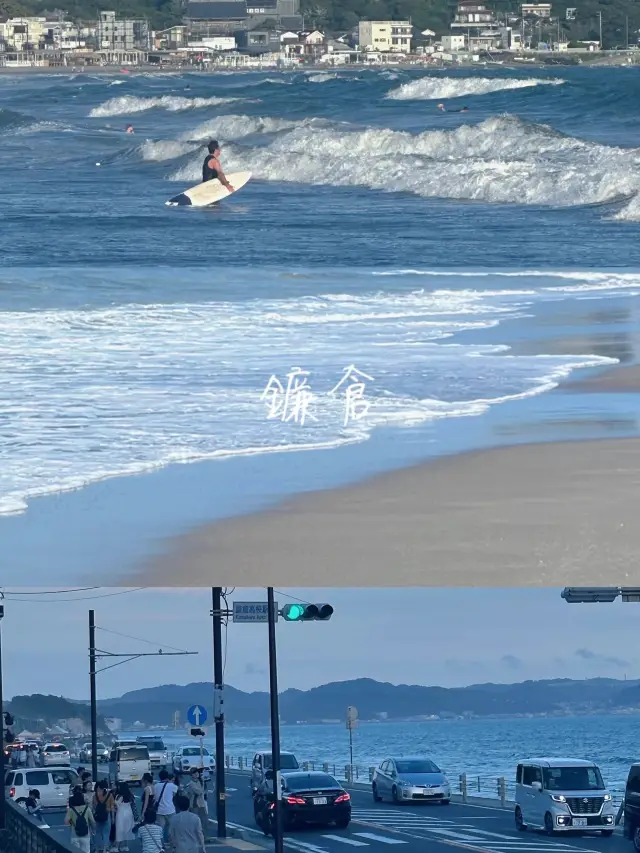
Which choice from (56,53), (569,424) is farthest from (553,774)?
(56,53)

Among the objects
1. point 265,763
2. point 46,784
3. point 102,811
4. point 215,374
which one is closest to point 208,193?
point 215,374

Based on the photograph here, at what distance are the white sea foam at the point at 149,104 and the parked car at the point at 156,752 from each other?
13.0 m

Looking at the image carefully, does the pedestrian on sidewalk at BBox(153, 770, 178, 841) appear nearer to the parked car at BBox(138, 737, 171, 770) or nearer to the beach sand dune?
the beach sand dune

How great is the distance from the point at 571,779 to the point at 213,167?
5991 millimetres

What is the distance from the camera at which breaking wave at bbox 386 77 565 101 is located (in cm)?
1062

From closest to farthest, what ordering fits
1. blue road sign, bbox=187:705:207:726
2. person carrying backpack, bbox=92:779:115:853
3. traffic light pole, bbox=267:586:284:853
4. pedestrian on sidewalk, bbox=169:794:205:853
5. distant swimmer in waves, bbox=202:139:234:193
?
pedestrian on sidewalk, bbox=169:794:205:853 → traffic light pole, bbox=267:586:284:853 → distant swimmer in waves, bbox=202:139:234:193 → person carrying backpack, bbox=92:779:115:853 → blue road sign, bbox=187:705:207:726

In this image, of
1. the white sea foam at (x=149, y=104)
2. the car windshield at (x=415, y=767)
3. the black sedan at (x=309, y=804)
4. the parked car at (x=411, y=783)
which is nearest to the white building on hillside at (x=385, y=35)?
the white sea foam at (x=149, y=104)

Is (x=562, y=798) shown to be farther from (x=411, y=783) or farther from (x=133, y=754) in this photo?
→ (x=133, y=754)

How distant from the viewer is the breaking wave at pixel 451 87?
34.9ft

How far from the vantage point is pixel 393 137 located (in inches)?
427

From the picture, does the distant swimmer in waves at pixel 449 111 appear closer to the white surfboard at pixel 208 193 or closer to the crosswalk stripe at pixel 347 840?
the white surfboard at pixel 208 193

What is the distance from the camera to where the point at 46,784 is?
16.8 metres

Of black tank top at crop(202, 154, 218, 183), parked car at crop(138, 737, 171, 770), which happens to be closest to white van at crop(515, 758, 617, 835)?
black tank top at crop(202, 154, 218, 183)

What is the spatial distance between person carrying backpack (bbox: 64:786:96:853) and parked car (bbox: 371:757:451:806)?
6.38 metres
